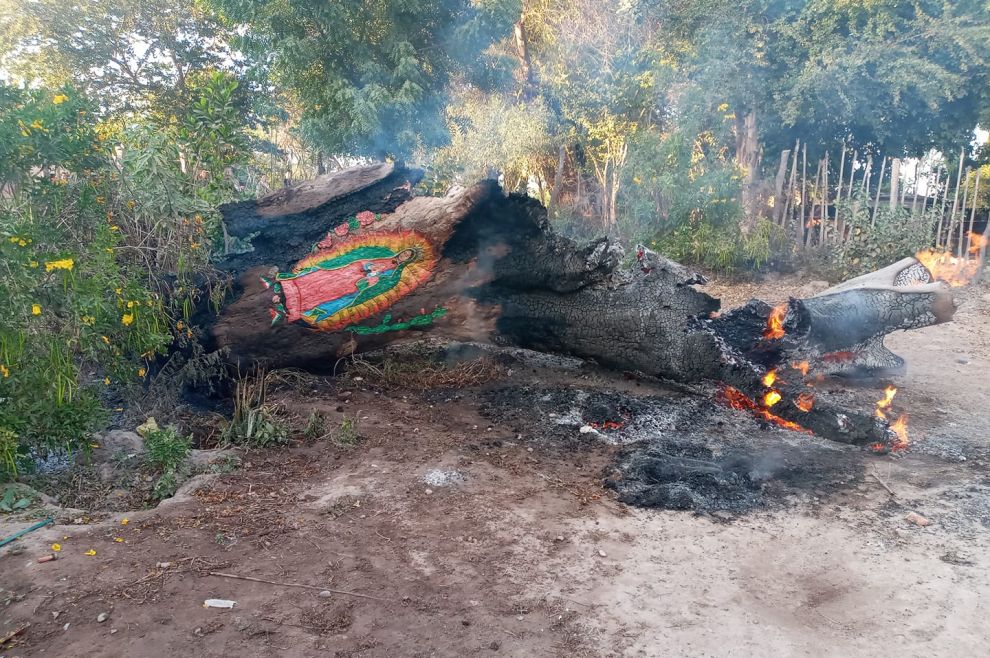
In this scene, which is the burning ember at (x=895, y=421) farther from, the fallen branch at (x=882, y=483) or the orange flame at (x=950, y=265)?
the orange flame at (x=950, y=265)

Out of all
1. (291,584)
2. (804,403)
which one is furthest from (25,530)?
(804,403)

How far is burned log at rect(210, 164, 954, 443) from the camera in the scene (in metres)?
5.11

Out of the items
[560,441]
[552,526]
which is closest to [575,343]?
[560,441]

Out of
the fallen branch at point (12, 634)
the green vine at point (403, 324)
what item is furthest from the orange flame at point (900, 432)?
the fallen branch at point (12, 634)

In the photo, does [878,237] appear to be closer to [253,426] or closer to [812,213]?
[812,213]

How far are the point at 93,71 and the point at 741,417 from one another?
14.3 m

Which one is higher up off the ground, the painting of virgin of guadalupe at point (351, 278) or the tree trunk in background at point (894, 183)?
the tree trunk in background at point (894, 183)

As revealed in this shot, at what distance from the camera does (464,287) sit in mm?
5426

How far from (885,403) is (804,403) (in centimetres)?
107

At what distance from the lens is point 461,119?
39.7 feet

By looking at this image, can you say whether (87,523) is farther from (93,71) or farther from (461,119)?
(93,71)

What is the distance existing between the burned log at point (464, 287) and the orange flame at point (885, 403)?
0.48 meters

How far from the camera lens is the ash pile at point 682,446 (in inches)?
146

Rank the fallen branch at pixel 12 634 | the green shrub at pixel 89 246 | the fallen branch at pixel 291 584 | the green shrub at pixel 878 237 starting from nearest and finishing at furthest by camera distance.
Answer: the fallen branch at pixel 12 634 → the fallen branch at pixel 291 584 → the green shrub at pixel 89 246 → the green shrub at pixel 878 237
